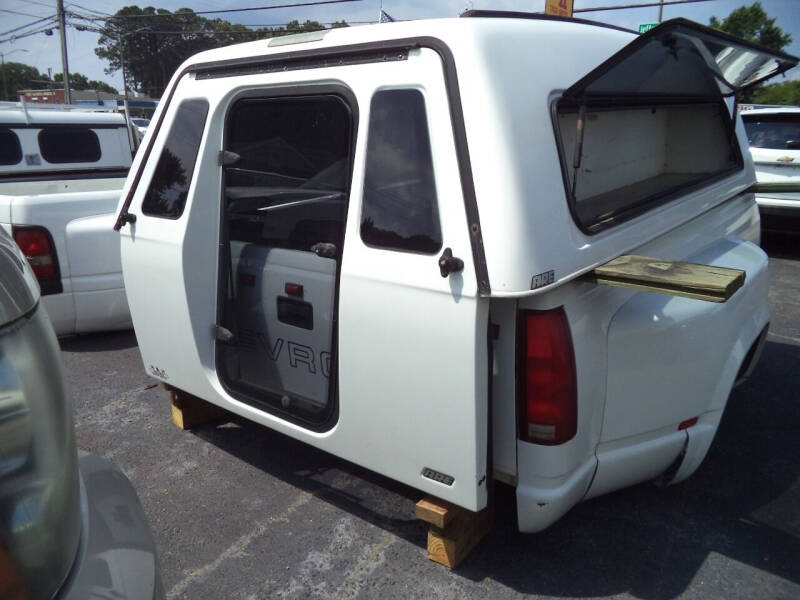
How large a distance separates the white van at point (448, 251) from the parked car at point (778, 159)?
4.79m

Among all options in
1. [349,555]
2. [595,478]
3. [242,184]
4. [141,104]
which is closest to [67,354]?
[242,184]

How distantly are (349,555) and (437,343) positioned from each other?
1.04 meters

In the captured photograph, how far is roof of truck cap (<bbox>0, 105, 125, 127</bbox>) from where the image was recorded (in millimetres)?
6105

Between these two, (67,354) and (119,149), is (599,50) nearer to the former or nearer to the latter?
(67,354)

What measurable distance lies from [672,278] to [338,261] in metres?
1.24

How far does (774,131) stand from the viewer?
7523 millimetres

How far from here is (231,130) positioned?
289cm

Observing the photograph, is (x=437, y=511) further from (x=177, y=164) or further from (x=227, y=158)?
(x=177, y=164)

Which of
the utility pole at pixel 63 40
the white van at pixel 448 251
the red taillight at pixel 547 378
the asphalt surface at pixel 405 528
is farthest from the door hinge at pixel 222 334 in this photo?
the utility pole at pixel 63 40

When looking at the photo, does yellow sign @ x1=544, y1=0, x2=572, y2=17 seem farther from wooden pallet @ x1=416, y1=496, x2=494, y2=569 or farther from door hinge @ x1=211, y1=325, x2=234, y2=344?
wooden pallet @ x1=416, y1=496, x2=494, y2=569

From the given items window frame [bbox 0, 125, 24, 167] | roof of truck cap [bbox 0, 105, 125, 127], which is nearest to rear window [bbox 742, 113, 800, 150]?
roof of truck cap [bbox 0, 105, 125, 127]

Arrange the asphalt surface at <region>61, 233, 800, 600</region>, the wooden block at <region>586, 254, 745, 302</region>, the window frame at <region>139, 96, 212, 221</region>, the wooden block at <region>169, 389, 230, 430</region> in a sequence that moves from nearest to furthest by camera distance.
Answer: the wooden block at <region>586, 254, 745, 302</region>, the asphalt surface at <region>61, 233, 800, 600</region>, the window frame at <region>139, 96, 212, 221</region>, the wooden block at <region>169, 389, 230, 430</region>

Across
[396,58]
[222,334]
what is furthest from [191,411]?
[396,58]

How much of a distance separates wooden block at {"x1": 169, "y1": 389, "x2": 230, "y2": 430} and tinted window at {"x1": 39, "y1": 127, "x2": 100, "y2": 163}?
4205 mm
